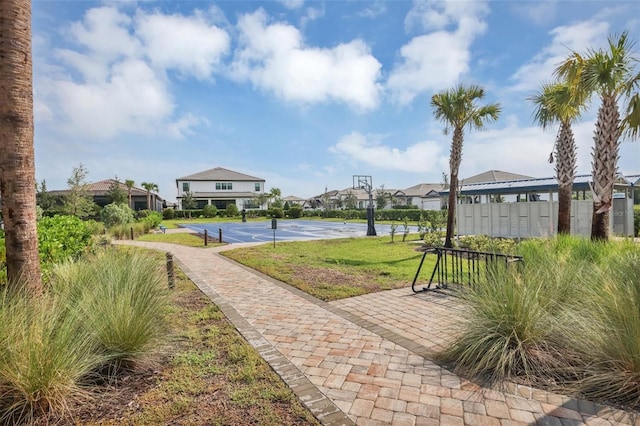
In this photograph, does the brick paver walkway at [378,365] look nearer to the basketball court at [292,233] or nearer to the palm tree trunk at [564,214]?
the palm tree trunk at [564,214]

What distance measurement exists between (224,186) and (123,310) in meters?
63.8

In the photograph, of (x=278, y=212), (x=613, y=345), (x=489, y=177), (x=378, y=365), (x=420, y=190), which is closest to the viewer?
(x=613, y=345)

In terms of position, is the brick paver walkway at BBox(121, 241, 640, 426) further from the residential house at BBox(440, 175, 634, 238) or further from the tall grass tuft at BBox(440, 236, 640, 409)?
the residential house at BBox(440, 175, 634, 238)

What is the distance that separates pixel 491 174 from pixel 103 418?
29094 millimetres

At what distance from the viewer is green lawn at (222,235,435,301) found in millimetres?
7590

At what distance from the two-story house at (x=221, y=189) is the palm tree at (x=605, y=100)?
5596 centimetres

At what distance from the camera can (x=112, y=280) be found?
4262 millimetres

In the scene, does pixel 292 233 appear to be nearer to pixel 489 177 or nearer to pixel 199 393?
pixel 489 177

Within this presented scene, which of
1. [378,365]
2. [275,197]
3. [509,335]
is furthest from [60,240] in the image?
[275,197]

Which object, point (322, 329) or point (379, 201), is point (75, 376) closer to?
A: point (322, 329)

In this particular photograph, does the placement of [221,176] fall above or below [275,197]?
above

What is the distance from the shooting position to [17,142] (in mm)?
3848

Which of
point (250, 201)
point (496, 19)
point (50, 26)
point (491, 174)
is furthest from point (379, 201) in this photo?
point (50, 26)

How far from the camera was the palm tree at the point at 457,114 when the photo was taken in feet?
46.4
